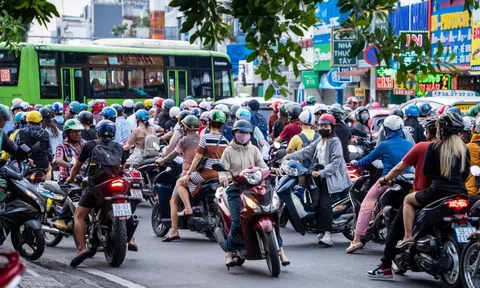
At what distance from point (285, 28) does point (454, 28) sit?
28.9 m

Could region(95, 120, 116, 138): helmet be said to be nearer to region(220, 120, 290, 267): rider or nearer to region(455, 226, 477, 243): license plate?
region(220, 120, 290, 267): rider

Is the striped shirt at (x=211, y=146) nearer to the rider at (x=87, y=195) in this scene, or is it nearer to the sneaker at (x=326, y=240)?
the rider at (x=87, y=195)

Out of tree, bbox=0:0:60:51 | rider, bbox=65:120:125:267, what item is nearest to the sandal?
rider, bbox=65:120:125:267

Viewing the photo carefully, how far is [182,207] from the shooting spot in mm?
13312

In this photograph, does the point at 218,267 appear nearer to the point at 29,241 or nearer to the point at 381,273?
the point at 381,273

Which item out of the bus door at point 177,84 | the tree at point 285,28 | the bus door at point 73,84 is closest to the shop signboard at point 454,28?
the bus door at point 177,84

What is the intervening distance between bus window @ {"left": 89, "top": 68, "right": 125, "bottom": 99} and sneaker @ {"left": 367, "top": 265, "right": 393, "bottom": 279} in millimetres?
22999

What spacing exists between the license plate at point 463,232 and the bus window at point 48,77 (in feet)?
77.5

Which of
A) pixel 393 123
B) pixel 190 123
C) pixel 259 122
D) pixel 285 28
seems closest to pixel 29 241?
pixel 190 123

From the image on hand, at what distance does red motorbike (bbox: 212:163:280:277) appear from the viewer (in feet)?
33.0

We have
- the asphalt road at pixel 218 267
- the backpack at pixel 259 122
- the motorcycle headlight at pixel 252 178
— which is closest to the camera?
the asphalt road at pixel 218 267

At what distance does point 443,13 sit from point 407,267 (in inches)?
1077

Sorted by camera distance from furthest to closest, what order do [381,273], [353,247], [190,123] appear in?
[190,123] < [353,247] < [381,273]

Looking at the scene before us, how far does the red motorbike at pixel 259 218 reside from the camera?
1005 cm
